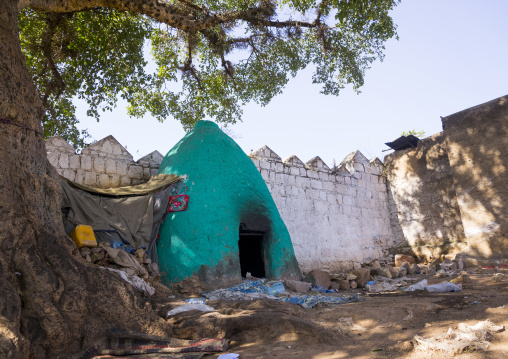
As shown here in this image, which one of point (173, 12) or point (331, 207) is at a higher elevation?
point (173, 12)

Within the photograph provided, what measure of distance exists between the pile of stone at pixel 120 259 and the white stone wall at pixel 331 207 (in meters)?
3.71

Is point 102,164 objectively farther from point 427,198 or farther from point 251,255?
point 427,198

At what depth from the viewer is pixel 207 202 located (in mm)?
6086

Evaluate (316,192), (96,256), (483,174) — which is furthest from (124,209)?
(483,174)

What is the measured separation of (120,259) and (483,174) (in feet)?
25.8

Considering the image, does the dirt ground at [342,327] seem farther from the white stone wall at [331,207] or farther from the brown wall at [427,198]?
the brown wall at [427,198]

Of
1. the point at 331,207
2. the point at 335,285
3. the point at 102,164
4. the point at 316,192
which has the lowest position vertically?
the point at 335,285

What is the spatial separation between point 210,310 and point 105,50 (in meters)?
5.61

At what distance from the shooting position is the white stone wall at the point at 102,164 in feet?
20.9

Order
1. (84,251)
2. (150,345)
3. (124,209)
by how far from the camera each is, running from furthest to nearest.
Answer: (124,209), (84,251), (150,345)

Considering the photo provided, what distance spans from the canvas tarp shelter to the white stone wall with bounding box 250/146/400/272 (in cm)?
288

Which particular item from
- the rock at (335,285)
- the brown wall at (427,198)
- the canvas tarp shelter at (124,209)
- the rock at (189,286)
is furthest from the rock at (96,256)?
the brown wall at (427,198)

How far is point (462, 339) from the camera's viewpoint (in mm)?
2635

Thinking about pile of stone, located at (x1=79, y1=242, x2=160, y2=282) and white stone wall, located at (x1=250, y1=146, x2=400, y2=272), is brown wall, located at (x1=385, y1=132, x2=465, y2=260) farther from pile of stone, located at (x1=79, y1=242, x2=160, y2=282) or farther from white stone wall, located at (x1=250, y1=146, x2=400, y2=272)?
pile of stone, located at (x1=79, y1=242, x2=160, y2=282)
